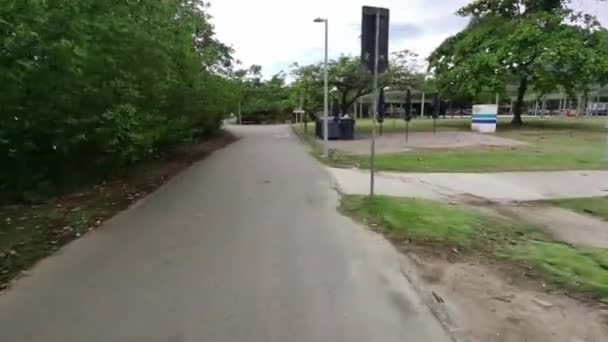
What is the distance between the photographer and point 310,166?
45.0ft

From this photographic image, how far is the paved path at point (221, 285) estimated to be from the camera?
3.53m

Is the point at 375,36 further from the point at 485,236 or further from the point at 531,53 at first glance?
the point at 531,53

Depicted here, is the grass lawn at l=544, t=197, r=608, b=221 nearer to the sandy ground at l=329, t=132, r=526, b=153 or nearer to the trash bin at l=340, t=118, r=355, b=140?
the sandy ground at l=329, t=132, r=526, b=153

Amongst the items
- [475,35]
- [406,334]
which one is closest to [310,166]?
[406,334]

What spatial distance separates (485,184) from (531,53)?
21.1 m

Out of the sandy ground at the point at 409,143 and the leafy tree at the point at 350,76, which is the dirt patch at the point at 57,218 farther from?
the leafy tree at the point at 350,76

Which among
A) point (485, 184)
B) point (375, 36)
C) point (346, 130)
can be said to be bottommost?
point (485, 184)

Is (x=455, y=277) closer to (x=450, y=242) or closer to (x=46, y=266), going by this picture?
(x=450, y=242)

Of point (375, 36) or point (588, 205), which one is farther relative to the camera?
point (588, 205)

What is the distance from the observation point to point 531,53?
28.0 metres

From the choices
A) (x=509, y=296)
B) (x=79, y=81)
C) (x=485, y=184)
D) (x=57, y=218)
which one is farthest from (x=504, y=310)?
(x=485, y=184)

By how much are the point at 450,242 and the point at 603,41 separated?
93.4ft

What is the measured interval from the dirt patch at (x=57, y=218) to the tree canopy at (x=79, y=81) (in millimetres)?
583

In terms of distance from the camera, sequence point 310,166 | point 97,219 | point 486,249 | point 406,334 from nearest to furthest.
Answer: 1. point 406,334
2. point 486,249
3. point 97,219
4. point 310,166
